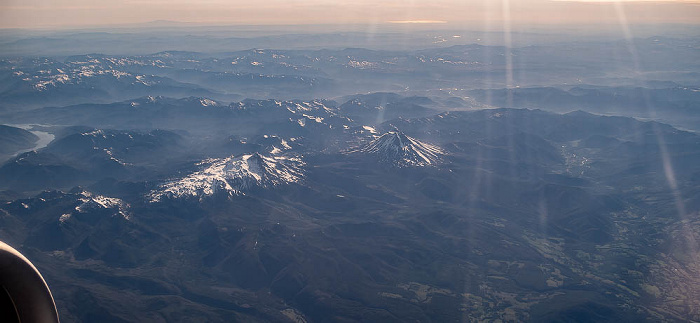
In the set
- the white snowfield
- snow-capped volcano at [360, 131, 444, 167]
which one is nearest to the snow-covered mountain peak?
the white snowfield

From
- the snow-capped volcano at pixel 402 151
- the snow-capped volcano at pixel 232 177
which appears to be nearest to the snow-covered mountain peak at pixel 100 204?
the snow-capped volcano at pixel 232 177

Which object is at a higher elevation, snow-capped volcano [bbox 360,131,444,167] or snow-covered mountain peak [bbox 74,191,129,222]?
snow-covered mountain peak [bbox 74,191,129,222]

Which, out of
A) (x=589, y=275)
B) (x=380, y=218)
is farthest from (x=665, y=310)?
(x=380, y=218)

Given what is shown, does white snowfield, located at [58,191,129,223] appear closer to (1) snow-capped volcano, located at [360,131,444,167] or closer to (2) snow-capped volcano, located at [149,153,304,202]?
(2) snow-capped volcano, located at [149,153,304,202]

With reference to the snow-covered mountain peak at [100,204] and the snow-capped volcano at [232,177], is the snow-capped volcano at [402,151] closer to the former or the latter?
the snow-capped volcano at [232,177]

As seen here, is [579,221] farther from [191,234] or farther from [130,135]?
[130,135]

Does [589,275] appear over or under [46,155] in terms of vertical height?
under
